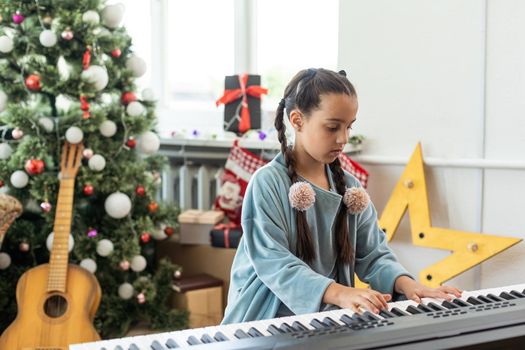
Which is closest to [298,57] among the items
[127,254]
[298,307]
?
[127,254]

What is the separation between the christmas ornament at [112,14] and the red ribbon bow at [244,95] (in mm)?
593

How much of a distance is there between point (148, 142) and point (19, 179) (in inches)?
22.5

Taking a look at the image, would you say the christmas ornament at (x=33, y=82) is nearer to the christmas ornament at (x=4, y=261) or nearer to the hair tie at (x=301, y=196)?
the christmas ornament at (x=4, y=261)

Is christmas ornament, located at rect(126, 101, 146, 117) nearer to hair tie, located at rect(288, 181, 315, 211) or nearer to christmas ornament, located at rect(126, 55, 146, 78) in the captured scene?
christmas ornament, located at rect(126, 55, 146, 78)

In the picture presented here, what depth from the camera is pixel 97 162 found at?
3154 mm

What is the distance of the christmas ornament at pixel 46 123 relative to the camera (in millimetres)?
3100

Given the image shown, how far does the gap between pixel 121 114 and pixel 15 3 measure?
613 millimetres

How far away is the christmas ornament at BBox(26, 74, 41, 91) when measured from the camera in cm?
307

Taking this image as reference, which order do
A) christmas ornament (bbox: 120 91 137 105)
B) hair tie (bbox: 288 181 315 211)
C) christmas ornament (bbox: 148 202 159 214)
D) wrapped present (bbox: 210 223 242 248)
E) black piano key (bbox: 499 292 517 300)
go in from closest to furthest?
black piano key (bbox: 499 292 517 300) < hair tie (bbox: 288 181 315 211) < christmas ornament (bbox: 120 91 137 105) < christmas ornament (bbox: 148 202 159 214) < wrapped present (bbox: 210 223 242 248)

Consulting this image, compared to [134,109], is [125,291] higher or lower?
lower

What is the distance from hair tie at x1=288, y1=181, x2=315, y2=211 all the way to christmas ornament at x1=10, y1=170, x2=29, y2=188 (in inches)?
65.7

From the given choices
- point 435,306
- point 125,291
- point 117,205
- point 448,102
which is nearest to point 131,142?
point 117,205

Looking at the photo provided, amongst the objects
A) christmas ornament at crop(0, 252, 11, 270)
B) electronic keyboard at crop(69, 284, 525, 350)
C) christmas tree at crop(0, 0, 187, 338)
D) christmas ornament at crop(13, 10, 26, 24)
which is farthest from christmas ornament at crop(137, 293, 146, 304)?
electronic keyboard at crop(69, 284, 525, 350)

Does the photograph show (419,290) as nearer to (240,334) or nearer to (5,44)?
(240,334)
